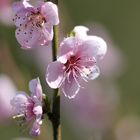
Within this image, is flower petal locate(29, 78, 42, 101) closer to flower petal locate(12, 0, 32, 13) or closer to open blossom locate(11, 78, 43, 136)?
open blossom locate(11, 78, 43, 136)

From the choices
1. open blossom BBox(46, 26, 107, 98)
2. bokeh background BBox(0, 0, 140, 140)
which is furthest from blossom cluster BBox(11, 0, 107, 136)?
bokeh background BBox(0, 0, 140, 140)

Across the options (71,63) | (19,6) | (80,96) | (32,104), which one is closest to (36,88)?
(32,104)

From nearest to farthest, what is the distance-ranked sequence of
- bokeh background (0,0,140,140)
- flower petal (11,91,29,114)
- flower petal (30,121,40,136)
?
flower petal (30,121,40,136), flower petal (11,91,29,114), bokeh background (0,0,140,140)

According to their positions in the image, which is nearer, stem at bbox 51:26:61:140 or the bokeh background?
stem at bbox 51:26:61:140

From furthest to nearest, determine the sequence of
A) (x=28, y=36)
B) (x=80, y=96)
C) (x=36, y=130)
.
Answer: (x=80, y=96), (x=28, y=36), (x=36, y=130)

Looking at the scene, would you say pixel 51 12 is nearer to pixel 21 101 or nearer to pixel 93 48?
pixel 93 48

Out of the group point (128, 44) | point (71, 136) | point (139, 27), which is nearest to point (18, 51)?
point (71, 136)
